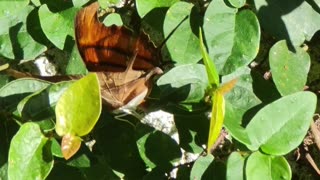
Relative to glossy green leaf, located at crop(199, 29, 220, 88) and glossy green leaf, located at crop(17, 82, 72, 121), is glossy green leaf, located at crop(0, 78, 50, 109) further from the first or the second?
glossy green leaf, located at crop(199, 29, 220, 88)

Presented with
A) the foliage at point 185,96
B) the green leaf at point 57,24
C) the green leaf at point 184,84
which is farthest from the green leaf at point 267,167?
the green leaf at point 57,24

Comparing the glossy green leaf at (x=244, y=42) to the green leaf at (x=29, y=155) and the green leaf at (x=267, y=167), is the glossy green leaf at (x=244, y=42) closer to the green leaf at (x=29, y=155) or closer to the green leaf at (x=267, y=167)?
the green leaf at (x=267, y=167)

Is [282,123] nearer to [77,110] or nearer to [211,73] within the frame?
[211,73]

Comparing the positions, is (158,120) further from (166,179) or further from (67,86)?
(67,86)

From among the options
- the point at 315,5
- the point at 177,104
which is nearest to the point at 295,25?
the point at 315,5

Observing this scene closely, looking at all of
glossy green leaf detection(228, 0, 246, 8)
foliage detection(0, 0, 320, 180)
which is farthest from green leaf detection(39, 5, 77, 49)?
glossy green leaf detection(228, 0, 246, 8)
